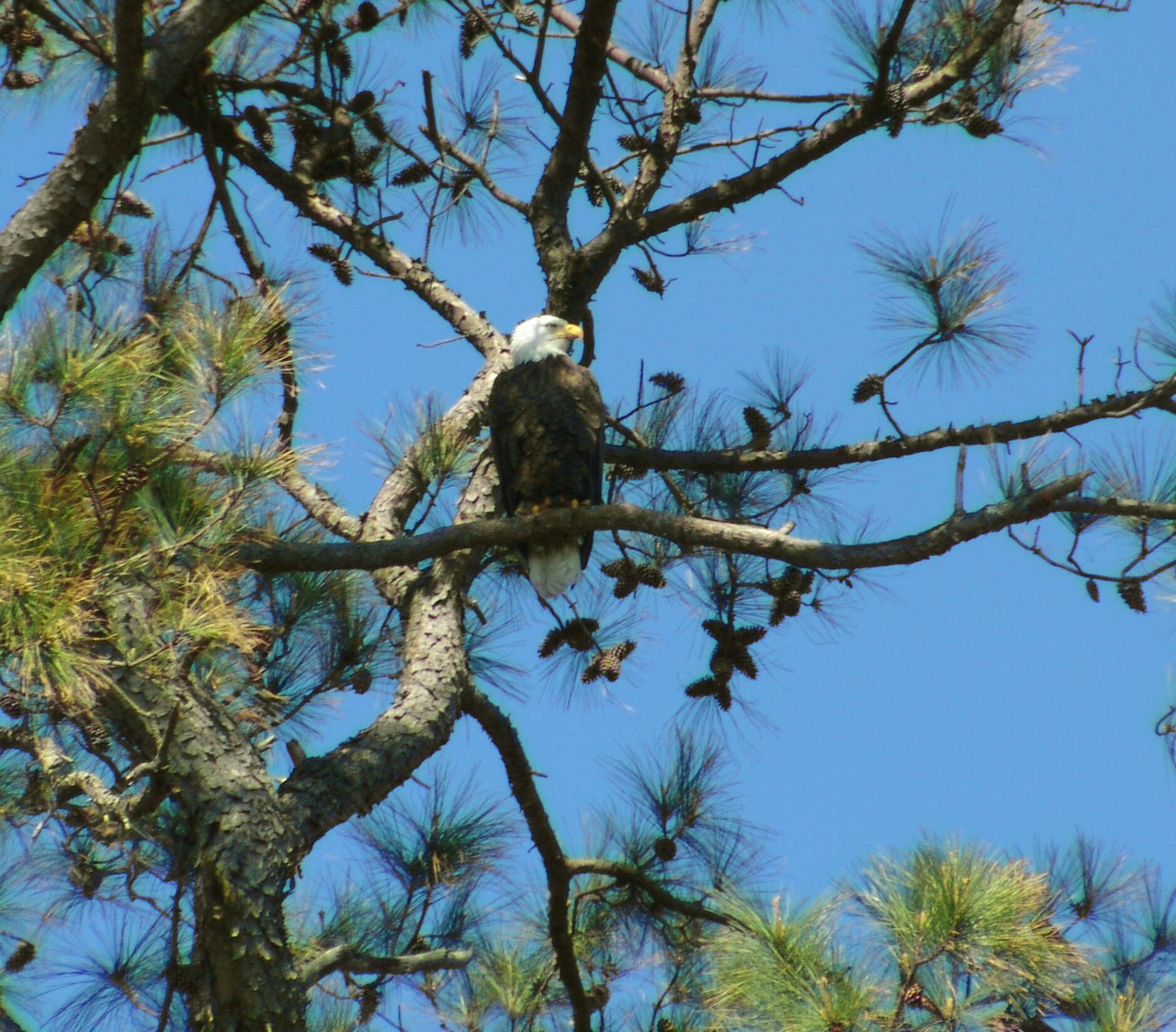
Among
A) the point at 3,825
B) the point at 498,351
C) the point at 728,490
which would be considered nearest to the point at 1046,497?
the point at 728,490

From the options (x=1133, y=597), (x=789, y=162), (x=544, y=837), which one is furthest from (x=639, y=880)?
(x=789, y=162)

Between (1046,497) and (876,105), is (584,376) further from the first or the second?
(1046,497)

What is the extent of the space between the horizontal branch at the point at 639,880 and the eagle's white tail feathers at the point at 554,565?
759 mm

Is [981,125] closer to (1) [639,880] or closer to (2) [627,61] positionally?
(2) [627,61]

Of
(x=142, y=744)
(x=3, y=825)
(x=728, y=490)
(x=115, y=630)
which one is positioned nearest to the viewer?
(x=115, y=630)

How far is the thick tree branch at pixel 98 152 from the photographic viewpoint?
2.45 meters

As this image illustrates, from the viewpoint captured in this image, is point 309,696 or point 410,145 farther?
point 410,145

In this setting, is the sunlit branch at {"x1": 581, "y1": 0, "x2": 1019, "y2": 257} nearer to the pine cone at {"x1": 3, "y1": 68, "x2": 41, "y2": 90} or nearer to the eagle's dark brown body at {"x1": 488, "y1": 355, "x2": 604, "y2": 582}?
the eagle's dark brown body at {"x1": 488, "y1": 355, "x2": 604, "y2": 582}

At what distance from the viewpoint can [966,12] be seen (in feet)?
10.8

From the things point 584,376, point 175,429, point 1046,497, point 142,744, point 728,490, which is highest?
point 584,376

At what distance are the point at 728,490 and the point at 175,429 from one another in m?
1.69

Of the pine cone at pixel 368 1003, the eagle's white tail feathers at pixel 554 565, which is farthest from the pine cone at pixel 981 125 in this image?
the pine cone at pixel 368 1003

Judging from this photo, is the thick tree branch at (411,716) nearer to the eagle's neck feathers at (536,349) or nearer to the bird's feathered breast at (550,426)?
the bird's feathered breast at (550,426)

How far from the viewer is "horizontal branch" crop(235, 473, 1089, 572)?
2.39 metres
